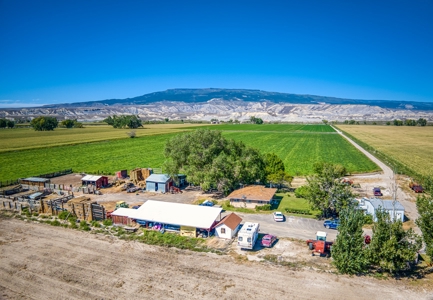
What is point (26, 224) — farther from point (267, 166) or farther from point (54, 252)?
point (267, 166)

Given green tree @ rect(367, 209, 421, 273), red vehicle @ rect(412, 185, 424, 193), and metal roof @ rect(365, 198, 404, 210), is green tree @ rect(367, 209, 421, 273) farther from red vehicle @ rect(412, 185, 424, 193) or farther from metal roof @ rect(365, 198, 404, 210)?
red vehicle @ rect(412, 185, 424, 193)

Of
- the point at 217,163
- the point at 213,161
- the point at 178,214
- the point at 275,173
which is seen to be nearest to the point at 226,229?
the point at 178,214

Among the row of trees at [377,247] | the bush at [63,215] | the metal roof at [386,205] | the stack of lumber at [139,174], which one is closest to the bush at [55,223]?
the bush at [63,215]

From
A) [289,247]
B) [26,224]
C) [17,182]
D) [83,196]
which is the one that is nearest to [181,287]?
[289,247]

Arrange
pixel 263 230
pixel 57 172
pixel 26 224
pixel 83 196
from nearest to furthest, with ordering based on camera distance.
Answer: pixel 263 230 → pixel 26 224 → pixel 83 196 → pixel 57 172

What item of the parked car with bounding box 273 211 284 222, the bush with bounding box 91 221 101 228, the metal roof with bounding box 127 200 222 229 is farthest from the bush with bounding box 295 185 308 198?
the bush with bounding box 91 221 101 228

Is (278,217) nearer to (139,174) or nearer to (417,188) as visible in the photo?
(417,188)
